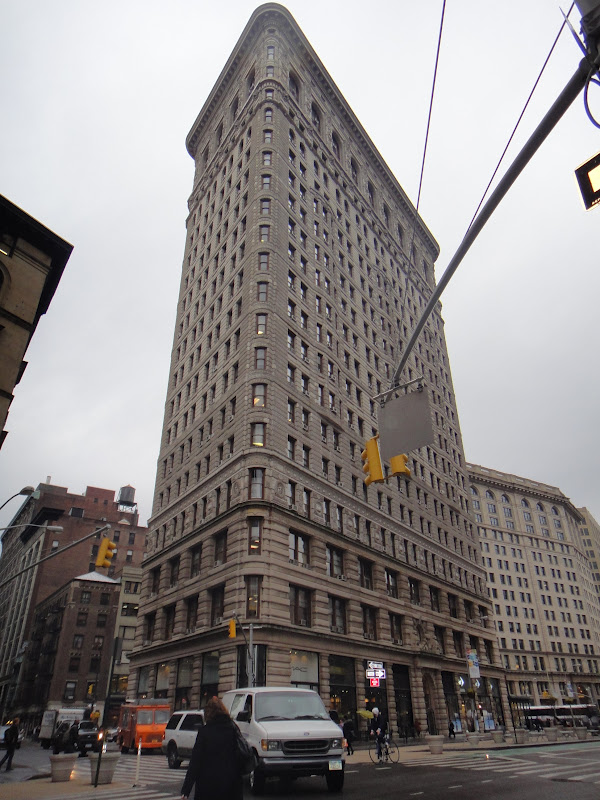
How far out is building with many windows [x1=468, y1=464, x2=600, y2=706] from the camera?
101 meters

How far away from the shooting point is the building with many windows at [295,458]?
3684cm

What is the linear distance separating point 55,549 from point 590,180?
105m

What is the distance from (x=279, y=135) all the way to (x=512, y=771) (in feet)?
177

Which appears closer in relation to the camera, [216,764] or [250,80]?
[216,764]

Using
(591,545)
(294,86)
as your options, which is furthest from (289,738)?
(591,545)


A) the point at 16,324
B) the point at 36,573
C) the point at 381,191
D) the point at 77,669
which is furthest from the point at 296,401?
the point at 36,573

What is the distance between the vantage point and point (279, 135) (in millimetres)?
54781

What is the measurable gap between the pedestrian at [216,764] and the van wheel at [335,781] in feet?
24.0

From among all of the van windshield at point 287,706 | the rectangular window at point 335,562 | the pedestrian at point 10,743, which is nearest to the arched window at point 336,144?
the rectangular window at point 335,562

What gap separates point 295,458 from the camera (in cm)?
4081

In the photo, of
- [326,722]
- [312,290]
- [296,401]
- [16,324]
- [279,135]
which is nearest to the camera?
[326,722]

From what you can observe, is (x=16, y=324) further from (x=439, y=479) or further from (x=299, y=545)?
(x=439, y=479)

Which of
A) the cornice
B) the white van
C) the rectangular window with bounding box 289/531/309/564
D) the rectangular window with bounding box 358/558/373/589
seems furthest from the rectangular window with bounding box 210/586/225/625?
the cornice

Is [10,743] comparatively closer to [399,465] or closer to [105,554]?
[105,554]
